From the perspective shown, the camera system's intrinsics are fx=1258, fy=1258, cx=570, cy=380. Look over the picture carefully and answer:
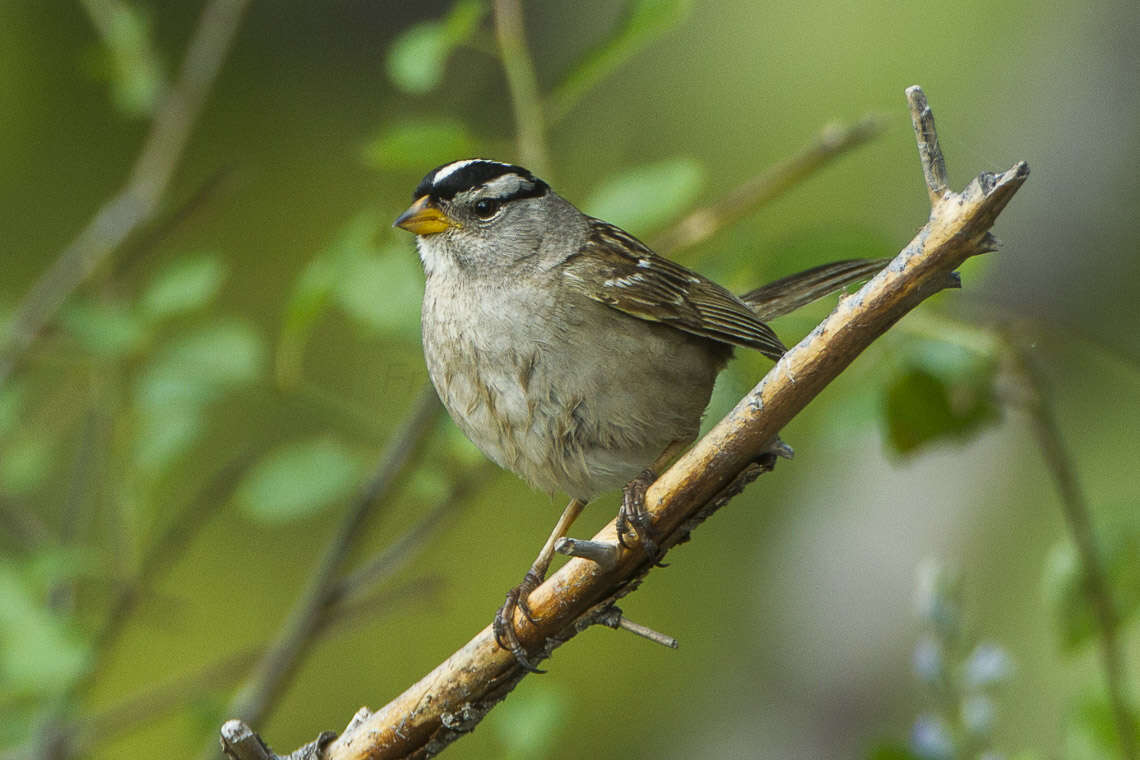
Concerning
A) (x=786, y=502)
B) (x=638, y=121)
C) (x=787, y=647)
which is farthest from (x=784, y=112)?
(x=787, y=647)

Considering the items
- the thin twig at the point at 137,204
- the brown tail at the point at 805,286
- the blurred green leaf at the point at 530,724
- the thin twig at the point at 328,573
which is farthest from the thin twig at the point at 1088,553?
the thin twig at the point at 137,204

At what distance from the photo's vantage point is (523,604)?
179cm

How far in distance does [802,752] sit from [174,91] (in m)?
3.10

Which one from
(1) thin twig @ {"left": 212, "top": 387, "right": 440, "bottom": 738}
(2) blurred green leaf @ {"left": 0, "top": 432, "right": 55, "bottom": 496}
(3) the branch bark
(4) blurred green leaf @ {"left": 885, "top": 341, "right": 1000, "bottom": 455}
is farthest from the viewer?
(2) blurred green leaf @ {"left": 0, "top": 432, "right": 55, "bottom": 496}

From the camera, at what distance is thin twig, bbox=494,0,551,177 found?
2.30 meters

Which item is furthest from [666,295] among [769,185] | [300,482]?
[300,482]

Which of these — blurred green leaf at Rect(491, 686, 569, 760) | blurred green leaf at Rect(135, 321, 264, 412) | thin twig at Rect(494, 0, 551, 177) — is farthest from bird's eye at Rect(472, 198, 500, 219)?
blurred green leaf at Rect(491, 686, 569, 760)

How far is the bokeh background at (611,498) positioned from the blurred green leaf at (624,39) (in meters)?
1.00

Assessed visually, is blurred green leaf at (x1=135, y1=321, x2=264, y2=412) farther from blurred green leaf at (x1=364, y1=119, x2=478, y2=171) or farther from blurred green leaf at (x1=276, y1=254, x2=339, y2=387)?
blurred green leaf at (x1=364, y1=119, x2=478, y2=171)

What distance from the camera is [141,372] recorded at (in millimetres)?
2869

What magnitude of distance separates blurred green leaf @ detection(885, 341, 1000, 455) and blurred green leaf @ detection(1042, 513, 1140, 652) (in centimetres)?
31

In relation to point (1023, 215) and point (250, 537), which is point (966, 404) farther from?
point (250, 537)

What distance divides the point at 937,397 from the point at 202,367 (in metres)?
1.50

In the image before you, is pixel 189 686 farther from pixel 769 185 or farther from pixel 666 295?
pixel 769 185
